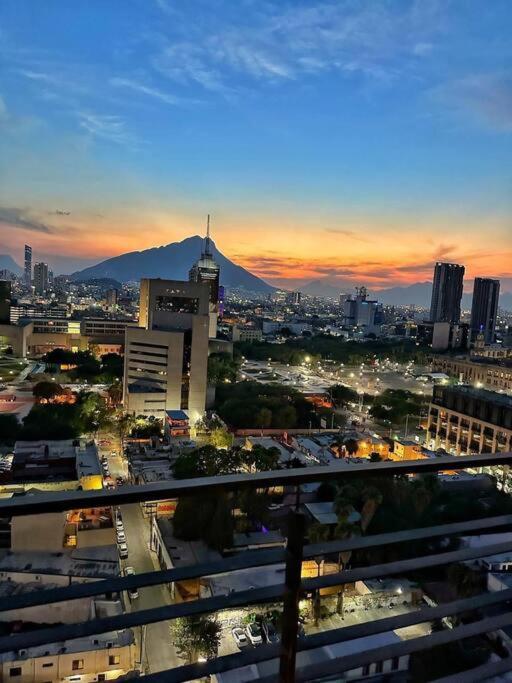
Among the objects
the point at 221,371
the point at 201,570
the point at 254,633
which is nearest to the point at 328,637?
the point at 201,570

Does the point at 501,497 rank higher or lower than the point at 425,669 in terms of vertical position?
lower

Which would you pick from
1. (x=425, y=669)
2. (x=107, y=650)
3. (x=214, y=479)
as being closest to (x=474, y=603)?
(x=214, y=479)

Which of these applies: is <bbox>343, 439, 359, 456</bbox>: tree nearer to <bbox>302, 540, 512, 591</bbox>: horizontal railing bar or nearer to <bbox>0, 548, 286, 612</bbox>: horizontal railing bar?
<bbox>302, 540, 512, 591</bbox>: horizontal railing bar

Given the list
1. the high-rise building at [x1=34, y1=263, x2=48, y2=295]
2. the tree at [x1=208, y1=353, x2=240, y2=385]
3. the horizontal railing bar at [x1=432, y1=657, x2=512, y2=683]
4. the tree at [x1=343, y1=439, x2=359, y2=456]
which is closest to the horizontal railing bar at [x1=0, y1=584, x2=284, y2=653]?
the horizontal railing bar at [x1=432, y1=657, x2=512, y2=683]

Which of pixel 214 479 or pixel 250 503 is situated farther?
pixel 250 503

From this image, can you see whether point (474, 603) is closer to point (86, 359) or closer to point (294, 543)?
point (294, 543)

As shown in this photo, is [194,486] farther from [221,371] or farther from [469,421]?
[221,371]

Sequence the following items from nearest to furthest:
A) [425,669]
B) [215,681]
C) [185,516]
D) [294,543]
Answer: [294,543] → [425,669] → [215,681] → [185,516]
